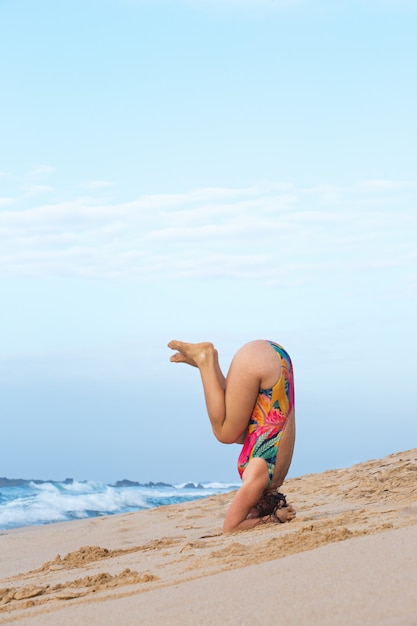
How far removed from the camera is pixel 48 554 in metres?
6.59

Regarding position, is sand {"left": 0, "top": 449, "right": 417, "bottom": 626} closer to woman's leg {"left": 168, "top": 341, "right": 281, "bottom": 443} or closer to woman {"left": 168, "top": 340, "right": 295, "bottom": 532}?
woman {"left": 168, "top": 340, "right": 295, "bottom": 532}

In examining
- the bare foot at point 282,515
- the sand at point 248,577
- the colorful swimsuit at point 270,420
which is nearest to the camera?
the sand at point 248,577

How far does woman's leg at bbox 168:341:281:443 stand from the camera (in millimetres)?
5426

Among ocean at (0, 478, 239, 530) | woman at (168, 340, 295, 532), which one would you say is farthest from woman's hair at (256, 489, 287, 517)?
ocean at (0, 478, 239, 530)

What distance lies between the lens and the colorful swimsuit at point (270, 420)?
18.0ft

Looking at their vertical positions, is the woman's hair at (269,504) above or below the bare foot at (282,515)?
above

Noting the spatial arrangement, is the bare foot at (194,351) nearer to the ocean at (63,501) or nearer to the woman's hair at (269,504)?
the woman's hair at (269,504)

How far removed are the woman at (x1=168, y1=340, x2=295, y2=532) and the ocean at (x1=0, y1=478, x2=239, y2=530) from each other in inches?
329

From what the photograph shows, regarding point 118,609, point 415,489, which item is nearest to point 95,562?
point 118,609

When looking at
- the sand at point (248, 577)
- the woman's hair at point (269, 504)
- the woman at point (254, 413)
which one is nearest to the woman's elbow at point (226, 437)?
the woman at point (254, 413)

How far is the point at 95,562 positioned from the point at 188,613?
233 cm

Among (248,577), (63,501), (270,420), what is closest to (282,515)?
(270,420)

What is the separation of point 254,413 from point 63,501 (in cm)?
1134

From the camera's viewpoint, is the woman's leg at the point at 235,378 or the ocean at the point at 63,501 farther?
the ocean at the point at 63,501
